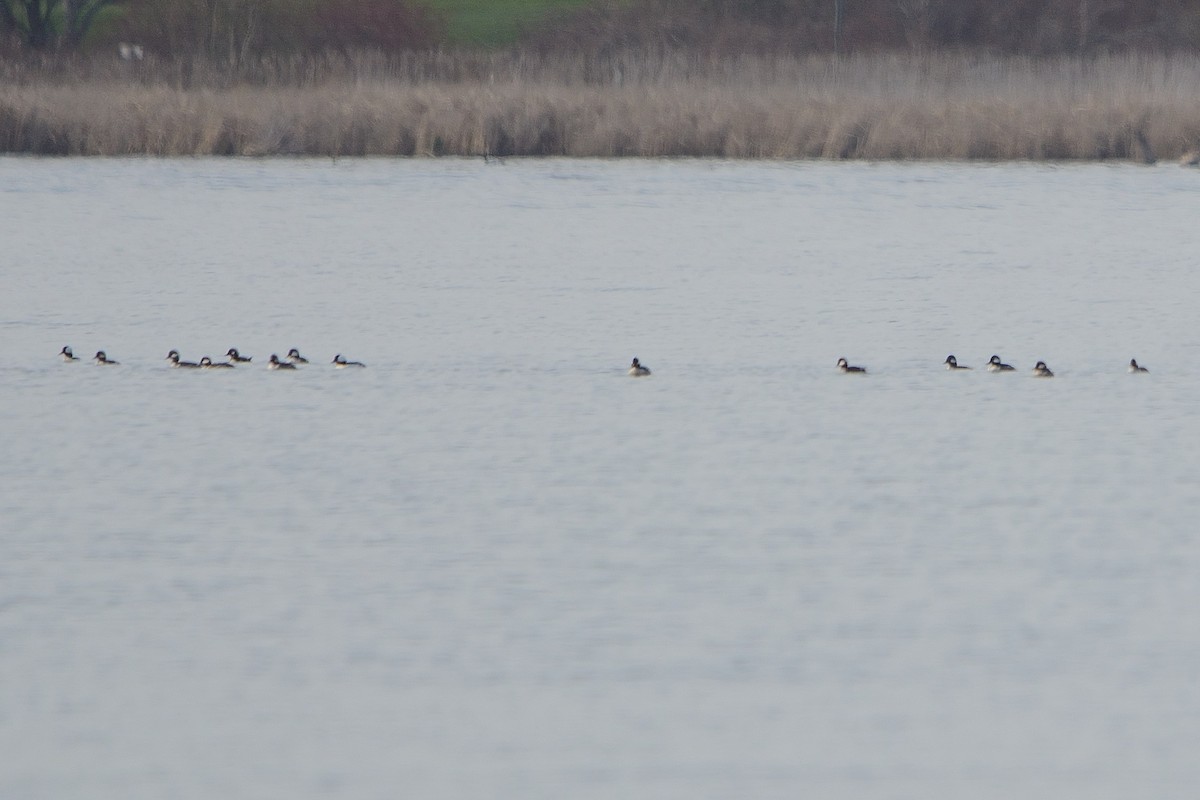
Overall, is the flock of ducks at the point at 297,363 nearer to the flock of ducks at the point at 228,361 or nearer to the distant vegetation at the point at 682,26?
the flock of ducks at the point at 228,361

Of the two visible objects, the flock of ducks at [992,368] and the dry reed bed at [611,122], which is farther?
the dry reed bed at [611,122]

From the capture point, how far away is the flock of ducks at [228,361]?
9852 mm

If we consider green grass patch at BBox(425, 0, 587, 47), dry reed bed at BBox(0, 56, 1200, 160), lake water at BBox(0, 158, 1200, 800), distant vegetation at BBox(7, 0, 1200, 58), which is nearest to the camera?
lake water at BBox(0, 158, 1200, 800)

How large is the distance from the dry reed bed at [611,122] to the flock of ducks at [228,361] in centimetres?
973

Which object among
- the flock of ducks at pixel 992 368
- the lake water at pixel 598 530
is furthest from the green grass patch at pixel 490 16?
the flock of ducks at pixel 992 368

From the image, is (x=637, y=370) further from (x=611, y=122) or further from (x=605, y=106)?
(x=605, y=106)

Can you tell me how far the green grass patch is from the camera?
35.8 m

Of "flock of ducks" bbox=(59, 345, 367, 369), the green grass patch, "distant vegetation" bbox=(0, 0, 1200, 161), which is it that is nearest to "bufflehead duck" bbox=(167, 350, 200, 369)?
"flock of ducks" bbox=(59, 345, 367, 369)

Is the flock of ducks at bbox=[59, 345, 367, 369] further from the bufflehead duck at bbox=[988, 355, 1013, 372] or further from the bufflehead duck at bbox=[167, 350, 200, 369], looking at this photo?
the bufflehead duck at bbox=[988, 355, 1013, 372]

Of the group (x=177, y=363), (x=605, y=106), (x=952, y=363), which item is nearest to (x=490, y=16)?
(x=605, y=106)

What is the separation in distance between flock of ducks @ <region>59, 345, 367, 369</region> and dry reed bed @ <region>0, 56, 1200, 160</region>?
9731 millimetres

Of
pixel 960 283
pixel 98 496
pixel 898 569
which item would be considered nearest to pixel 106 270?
pixel 960 283

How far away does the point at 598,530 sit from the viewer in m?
6.48

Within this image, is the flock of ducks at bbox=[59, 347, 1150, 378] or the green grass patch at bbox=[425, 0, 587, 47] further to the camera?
the green grass patch at bbox=[425, 0, 587, 47]
